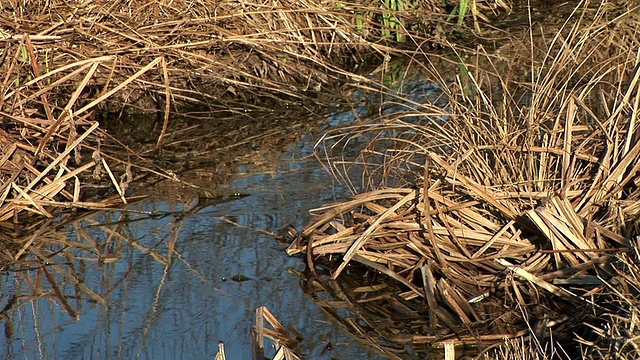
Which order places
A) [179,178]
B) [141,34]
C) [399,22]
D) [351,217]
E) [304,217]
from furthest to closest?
[399,22] < [141,34] < [179,178] < [304,217] < [351,217]

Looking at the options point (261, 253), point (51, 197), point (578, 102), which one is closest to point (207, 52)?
point (51, 197)

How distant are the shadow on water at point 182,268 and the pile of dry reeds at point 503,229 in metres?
0.27

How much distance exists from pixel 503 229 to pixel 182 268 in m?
1.40

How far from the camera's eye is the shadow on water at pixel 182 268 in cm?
352

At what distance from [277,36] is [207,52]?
1.68ft

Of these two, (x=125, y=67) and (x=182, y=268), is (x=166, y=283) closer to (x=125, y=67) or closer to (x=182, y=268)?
(x=182, y=268)

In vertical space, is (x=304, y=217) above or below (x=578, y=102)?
below

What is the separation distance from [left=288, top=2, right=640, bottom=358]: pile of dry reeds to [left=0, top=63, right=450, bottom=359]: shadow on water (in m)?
0.27

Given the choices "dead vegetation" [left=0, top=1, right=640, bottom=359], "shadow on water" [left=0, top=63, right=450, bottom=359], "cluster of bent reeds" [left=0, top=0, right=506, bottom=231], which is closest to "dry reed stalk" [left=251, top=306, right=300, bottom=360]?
"shadow on water" [left=0, top=63, right=450, bottom=359]

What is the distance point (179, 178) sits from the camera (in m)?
5.23

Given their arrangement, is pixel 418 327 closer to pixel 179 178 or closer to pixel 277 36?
pixel 179 178

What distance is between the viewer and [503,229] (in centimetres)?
372

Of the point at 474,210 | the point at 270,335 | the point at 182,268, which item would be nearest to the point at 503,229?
the point at 474,210

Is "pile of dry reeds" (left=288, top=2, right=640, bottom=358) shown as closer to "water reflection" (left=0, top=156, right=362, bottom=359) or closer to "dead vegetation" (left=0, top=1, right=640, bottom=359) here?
"dead vegetation" (left=0, top=1, right=640, bottom=359)
